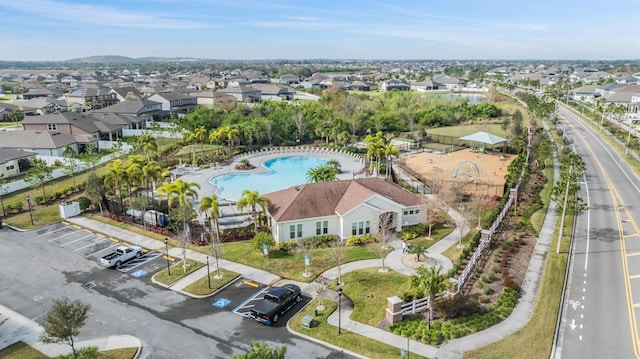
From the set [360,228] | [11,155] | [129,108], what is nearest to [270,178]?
[360,228]

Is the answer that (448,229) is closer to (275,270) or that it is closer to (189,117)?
(275,270)

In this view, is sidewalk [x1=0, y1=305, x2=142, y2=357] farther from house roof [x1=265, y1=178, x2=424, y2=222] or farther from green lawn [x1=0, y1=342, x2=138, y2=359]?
house roof [x1=265, y1=178, x2=424, y2=222]

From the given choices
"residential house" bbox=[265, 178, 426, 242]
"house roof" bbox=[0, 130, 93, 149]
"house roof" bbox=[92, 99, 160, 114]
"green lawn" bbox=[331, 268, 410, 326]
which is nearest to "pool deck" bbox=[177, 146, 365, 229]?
"residential house" bbox=[265, 178, 426, 242]

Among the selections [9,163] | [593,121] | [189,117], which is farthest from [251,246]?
[593,121]

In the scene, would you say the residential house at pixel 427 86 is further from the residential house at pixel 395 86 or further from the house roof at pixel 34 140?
the house roof at pixel 34 140

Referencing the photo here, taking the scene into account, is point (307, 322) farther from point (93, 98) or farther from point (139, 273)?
point (93, 98)
